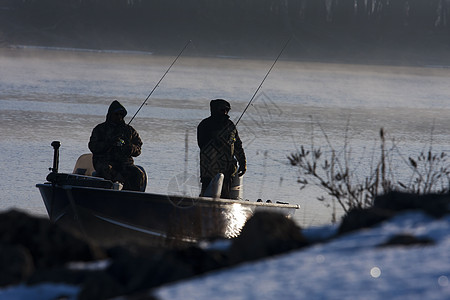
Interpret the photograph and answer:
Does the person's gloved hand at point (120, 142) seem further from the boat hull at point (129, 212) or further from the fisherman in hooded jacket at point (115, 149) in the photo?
the boat hull at point (129, 212)

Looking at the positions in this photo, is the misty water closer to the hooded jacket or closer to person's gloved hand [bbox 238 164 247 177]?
person's gloved hand [bbox 238 164 247 177]

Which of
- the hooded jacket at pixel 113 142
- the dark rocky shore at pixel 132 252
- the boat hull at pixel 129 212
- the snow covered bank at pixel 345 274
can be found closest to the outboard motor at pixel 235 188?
the boat hull at pixel 129 212

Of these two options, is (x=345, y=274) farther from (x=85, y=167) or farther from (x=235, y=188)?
A: (x=85, y=167)

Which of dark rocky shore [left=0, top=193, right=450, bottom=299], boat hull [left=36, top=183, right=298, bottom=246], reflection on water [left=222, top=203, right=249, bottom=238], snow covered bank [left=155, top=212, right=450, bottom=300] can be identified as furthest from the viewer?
reflection on water [left=222, top=203, right=249, bottom=238]

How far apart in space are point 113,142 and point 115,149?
9 centimetres

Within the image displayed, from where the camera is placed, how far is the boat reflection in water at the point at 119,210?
30.4 feet

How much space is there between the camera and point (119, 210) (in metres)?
9.62

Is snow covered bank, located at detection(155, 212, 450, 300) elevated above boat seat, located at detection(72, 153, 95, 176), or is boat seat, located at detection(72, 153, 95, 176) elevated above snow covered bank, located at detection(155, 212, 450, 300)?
snow covered bank, located at detection(155, 212, 450, 300)

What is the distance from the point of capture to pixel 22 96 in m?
36.2

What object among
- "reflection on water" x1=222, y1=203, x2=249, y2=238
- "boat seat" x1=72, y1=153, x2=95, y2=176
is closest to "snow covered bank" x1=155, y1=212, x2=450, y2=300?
"reflection on water" x1=222, y1=203, x2=249, y2=238

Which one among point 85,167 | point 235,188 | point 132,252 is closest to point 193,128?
point 85,167

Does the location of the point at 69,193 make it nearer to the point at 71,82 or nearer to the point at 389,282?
the point at 389,282

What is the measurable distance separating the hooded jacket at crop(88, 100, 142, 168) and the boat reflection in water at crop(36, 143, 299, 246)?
33cm

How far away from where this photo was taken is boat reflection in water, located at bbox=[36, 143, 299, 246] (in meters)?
9.27
